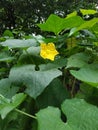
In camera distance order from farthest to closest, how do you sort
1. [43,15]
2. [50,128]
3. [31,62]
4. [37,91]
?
[43,15], [31,62], [37,91], [50,128]

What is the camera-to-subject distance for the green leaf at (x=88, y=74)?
715mm

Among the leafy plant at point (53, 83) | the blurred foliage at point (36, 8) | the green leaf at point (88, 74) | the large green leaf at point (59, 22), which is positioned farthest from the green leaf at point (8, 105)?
the blurred foliage at point (36, 8)

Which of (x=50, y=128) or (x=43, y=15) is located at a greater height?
(x=50, y=128)

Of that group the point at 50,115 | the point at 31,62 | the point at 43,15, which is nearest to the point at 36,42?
the point at 31,62

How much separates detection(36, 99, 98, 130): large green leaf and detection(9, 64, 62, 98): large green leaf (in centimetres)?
8

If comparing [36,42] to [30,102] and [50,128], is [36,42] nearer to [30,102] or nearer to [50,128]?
[30,102]

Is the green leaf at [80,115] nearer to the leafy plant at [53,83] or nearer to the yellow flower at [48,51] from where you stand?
the leafy plant at [53,83]

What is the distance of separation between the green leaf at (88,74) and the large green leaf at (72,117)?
0.05m

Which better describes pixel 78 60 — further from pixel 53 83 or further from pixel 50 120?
pixel 50 120

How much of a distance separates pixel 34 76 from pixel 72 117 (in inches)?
5.9

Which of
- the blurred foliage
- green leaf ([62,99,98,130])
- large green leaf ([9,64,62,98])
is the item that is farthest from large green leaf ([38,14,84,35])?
the blurred foliage

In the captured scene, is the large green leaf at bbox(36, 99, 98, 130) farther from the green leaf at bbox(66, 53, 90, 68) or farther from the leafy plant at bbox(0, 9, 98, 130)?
the green leaf at bbox(66, 53, 90, 68)

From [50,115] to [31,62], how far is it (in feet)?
0.84

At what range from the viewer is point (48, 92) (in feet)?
2.60
